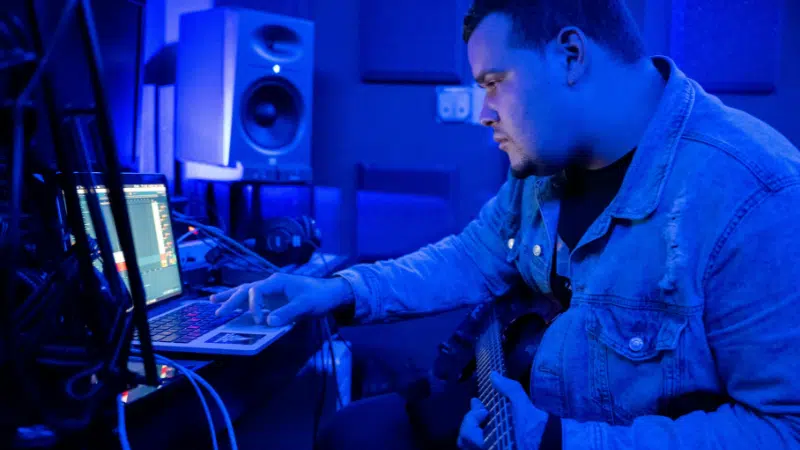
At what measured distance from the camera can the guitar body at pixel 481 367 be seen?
0.93 m

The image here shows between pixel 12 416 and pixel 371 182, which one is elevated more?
pixel 371 182

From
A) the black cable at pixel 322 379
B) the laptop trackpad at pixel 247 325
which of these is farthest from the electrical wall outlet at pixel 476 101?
the laptop trackpad at pixel 247 325

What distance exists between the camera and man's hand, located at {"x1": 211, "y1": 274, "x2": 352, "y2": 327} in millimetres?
1054

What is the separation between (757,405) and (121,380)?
0.74 metres

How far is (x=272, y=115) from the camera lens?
1.97 m

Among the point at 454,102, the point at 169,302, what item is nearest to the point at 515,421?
the point at 169,302

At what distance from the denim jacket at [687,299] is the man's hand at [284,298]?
0.42 m

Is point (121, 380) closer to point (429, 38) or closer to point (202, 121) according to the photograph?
point (202, 121)

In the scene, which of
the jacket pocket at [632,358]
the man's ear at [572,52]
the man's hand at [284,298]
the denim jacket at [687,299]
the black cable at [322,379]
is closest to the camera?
the denim jacket at [687,299]

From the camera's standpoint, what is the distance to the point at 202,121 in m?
1.90

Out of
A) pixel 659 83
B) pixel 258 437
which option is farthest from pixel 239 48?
pixel 659 83

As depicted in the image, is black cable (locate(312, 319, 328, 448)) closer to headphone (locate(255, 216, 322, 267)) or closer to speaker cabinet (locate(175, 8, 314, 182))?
headphone (locate(255, 216, 322, 267))

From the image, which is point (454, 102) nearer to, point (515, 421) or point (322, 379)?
point (322, 379)

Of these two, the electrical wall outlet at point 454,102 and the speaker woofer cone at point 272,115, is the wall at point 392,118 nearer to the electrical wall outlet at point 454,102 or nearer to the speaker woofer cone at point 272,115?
the electrical wall outlet at point 454,102
